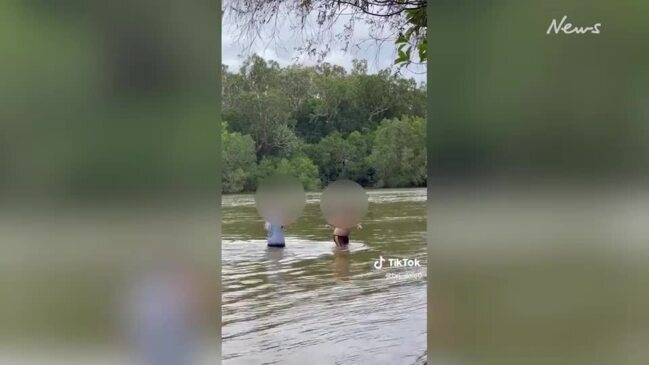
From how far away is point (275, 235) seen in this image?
1.52m

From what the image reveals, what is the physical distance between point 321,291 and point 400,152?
0.47 m

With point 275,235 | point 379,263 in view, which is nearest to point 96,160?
point 275,235

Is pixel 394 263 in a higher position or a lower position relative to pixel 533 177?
lower

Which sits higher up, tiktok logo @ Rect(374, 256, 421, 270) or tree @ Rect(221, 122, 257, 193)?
tree @ Rect(221, 122, 257, 193)

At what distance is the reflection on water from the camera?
150cm

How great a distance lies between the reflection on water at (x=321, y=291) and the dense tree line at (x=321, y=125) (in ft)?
0.24

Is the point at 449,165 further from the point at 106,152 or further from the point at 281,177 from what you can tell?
the point at 106,152

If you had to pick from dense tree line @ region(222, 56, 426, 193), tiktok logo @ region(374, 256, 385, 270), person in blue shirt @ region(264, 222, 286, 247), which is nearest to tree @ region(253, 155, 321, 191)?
dense tree line @ region(222, 56, 426, 193)

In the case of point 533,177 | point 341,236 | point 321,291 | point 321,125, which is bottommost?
point 321,291

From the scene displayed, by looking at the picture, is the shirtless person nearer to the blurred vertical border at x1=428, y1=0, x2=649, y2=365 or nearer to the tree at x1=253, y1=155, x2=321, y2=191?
the tree at x1=253, y1=155, x2=321, y2=191

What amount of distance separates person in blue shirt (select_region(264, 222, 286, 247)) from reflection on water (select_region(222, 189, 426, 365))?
0.05ft

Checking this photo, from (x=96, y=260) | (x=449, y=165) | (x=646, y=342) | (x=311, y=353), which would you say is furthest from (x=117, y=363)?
(x=646, y=342)

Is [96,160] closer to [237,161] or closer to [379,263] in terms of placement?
[237,161]

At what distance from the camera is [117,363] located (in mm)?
1446
